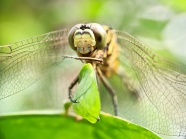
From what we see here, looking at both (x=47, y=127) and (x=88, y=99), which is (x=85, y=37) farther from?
(x=88, y=99)

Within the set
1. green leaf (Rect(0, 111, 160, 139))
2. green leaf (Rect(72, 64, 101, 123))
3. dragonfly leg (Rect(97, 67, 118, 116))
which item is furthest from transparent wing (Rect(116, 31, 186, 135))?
green leaf (Rect(72, 64, 101, 123))

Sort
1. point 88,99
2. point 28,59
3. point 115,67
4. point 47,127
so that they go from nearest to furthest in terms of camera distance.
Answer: point 88,99, point 47,127, point 28,59, point 115,67

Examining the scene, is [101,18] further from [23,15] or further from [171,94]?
[171,94]

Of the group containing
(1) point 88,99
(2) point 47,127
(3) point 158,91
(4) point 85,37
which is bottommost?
(2) point 47,127

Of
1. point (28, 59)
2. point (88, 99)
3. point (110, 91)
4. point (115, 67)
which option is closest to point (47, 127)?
point (88, 99)

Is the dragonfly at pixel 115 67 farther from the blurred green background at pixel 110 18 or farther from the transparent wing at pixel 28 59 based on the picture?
the blurred green background at pixel 110 18

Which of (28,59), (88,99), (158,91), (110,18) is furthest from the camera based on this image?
(110,18)

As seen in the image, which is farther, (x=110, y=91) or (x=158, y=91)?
(x=110, y=91)

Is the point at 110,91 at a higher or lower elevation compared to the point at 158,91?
lower
